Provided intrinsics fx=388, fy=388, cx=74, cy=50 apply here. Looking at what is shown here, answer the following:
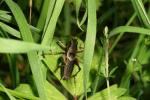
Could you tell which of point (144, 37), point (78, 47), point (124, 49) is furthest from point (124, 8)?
point (78, 47)

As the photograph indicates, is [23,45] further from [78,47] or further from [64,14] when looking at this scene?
[64,14]

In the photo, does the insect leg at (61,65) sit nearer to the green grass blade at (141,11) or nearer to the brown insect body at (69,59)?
the brown insect body at (69,59)

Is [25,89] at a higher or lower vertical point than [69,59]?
lower

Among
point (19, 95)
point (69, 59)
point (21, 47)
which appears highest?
point (21, 47)

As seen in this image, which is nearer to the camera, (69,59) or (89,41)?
(89,41)

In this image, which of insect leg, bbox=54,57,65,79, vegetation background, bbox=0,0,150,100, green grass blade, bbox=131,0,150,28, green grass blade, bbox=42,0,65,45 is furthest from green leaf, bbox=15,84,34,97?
green grass blade, bbox=131,0,150,28

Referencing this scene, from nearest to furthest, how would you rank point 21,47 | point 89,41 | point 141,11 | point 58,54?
point 21,47, point 89,41, point 141,11, point 58,54

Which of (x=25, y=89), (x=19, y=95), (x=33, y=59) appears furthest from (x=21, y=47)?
(x=25, y=89)

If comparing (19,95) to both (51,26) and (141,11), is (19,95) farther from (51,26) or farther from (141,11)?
(141,11)

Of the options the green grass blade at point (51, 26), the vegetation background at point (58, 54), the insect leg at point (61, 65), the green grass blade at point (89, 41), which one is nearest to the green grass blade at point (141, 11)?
the vegetation background at point (58, 54)
